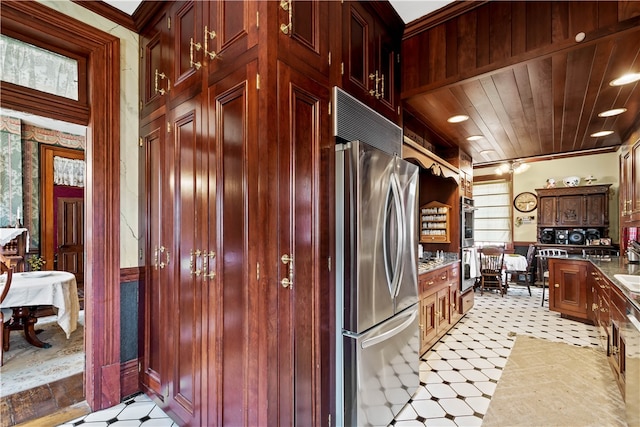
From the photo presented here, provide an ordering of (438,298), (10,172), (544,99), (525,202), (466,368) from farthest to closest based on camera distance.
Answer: (525,202)
(10,172)
(438,298)
(466,368)
(544,99)

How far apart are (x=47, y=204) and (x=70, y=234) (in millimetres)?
653

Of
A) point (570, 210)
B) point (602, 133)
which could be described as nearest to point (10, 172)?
point (602, 133)

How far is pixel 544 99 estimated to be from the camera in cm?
253

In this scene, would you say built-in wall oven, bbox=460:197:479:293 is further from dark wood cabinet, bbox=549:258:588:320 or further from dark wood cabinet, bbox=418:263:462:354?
dark wood cabinet, bbox=549:258:588:320

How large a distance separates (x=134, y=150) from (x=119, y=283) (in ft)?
3.34

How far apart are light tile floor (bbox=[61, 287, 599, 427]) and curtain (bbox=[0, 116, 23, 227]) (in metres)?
4.14

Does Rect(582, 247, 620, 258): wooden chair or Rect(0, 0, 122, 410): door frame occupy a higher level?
Rect(0, 0, 122, 410): door frame

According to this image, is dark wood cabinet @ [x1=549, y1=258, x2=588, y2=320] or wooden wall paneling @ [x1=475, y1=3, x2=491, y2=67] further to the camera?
dark wood cabinet @ [x1=549, y1=258, x2=588, y2=320]

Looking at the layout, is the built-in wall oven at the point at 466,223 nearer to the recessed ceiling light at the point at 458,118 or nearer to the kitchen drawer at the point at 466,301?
the kitchen drawer at the point at 466,301

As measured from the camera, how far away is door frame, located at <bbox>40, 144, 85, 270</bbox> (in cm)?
486

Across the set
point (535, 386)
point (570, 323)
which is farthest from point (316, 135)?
point (570, 323)

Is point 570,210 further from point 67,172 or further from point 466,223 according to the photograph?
point 67,172

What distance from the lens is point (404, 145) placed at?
257 cm

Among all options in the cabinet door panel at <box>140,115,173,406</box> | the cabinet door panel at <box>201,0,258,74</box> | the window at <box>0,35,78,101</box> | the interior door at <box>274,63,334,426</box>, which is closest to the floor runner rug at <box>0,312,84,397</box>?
the cabinet door panel at <box>140,115,173,406</box>
